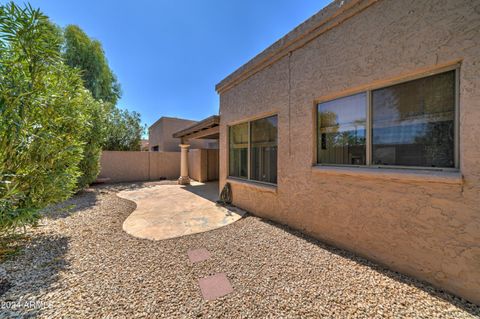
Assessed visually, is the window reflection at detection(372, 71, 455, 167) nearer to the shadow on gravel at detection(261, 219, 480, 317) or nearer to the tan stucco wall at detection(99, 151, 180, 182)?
the shadow on gravel at detection(261, 219, 480, 317)

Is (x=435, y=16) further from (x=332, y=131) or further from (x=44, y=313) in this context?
(x=44, y=313)

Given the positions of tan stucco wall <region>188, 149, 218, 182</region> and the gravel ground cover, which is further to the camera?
tan stucco wall <region>188, 149, 218, 182</region>

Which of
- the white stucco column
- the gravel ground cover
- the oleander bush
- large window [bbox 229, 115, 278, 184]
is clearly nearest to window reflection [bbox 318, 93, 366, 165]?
large window [bbox 229, 115, 278, 184]

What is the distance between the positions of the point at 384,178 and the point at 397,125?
2.80 ft

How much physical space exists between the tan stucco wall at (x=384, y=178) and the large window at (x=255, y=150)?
478mm

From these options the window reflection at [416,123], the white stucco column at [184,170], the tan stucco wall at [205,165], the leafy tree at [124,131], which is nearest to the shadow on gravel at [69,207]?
the white stucco column at [184,170]

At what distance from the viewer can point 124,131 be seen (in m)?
13.9

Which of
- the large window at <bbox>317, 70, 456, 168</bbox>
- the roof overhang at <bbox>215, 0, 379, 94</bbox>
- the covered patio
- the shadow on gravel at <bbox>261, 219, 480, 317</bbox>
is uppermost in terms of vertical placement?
the roof overhang at <bbox>215, 0, 379, 94</bbox>

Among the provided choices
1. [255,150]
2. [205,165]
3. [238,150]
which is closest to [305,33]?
[255,150]

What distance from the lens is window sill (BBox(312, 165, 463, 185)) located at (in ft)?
7.02

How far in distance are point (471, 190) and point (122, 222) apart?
21.2 feet

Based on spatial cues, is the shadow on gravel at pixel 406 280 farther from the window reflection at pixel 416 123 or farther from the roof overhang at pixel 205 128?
the roof overhang at pixel 205 128

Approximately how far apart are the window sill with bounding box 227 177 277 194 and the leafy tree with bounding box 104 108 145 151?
12.0 m

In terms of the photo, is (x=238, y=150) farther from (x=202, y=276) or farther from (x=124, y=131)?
(x=124, y=131)
